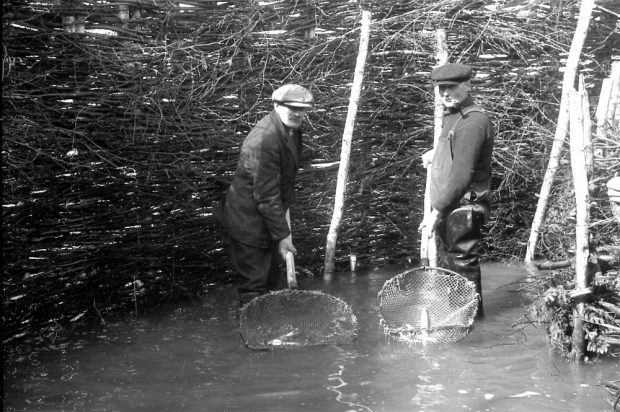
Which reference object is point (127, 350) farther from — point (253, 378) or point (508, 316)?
point (508, 316)

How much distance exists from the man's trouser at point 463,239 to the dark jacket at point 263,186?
139 cm

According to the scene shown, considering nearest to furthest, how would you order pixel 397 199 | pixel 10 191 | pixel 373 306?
pixel 10 191 < pixel 373 306 < pixel 397 199

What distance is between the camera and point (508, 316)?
7.28m

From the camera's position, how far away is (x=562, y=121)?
8.52 m

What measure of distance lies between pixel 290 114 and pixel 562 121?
3.41 metres

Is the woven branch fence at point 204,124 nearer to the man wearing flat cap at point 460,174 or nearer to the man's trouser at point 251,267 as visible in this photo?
the man wearing flat cap at point 460,174

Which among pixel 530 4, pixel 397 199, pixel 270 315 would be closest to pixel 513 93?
pixel 530 4

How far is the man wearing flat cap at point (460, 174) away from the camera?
6559 millimetres

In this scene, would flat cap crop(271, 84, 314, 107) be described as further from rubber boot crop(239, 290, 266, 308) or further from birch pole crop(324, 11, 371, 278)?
birch pole crop(324, 11, 371, 278)

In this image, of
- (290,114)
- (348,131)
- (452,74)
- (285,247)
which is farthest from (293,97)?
(348,131)

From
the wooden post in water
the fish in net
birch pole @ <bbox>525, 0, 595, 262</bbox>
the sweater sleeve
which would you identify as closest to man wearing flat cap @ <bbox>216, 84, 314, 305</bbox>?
the fish in net

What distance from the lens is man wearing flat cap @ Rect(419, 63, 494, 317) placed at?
656cm

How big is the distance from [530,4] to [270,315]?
5.13 meters

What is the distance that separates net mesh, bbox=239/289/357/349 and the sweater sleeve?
1.28m
